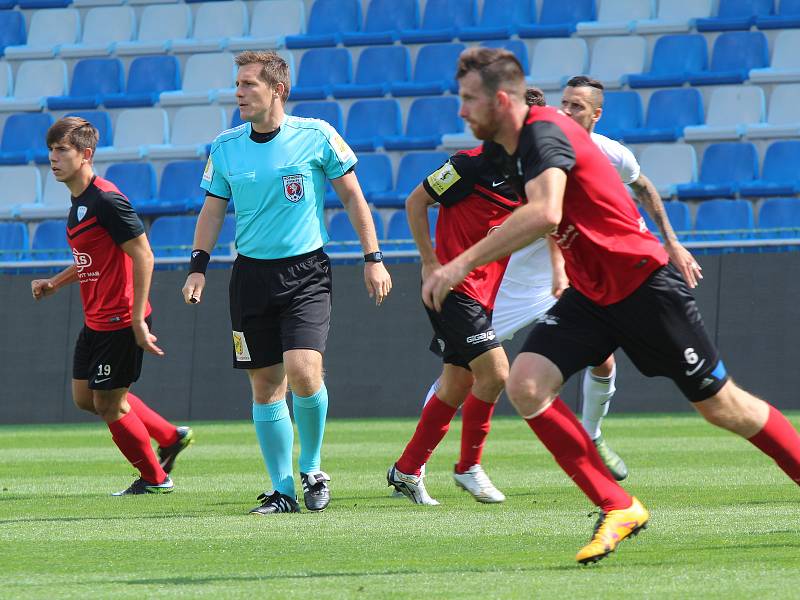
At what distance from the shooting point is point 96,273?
796cm

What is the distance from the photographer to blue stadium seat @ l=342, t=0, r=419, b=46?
1873 centimetres

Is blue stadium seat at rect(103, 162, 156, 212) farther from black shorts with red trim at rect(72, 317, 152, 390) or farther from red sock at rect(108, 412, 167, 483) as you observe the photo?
red sock at rect(108, 412, 167, 483)

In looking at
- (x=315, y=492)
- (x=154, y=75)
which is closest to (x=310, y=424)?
(x=315, y=492)

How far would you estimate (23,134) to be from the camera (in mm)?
18844

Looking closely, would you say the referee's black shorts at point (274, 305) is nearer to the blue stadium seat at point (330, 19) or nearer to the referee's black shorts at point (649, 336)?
the referee's black shorts at point (649, 336)

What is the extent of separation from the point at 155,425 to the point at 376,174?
27.6 feet

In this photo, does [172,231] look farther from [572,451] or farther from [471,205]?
[572,451]

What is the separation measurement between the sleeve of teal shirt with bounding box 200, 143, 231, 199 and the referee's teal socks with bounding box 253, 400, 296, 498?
113 centimetres

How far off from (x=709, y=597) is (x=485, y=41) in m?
14.6

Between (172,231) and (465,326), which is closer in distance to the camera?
(465,326)

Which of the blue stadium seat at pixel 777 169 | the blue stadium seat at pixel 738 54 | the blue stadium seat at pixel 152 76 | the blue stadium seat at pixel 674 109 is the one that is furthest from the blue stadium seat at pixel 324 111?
the blue stadium seat at pixel 777 169

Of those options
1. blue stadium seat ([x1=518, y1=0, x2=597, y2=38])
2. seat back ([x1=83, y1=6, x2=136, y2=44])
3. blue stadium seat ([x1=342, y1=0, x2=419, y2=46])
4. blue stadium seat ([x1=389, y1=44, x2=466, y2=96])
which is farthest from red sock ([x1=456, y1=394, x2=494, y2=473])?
seat back ([x1=83, y1=6, x2=136, y2=44])

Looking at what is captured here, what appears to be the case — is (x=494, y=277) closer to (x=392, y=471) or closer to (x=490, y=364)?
(x=490, y=364)

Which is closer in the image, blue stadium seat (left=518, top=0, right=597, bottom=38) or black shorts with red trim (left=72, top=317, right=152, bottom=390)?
black shorts with red trim (left=72, top=317, right=152, bottom=390)
